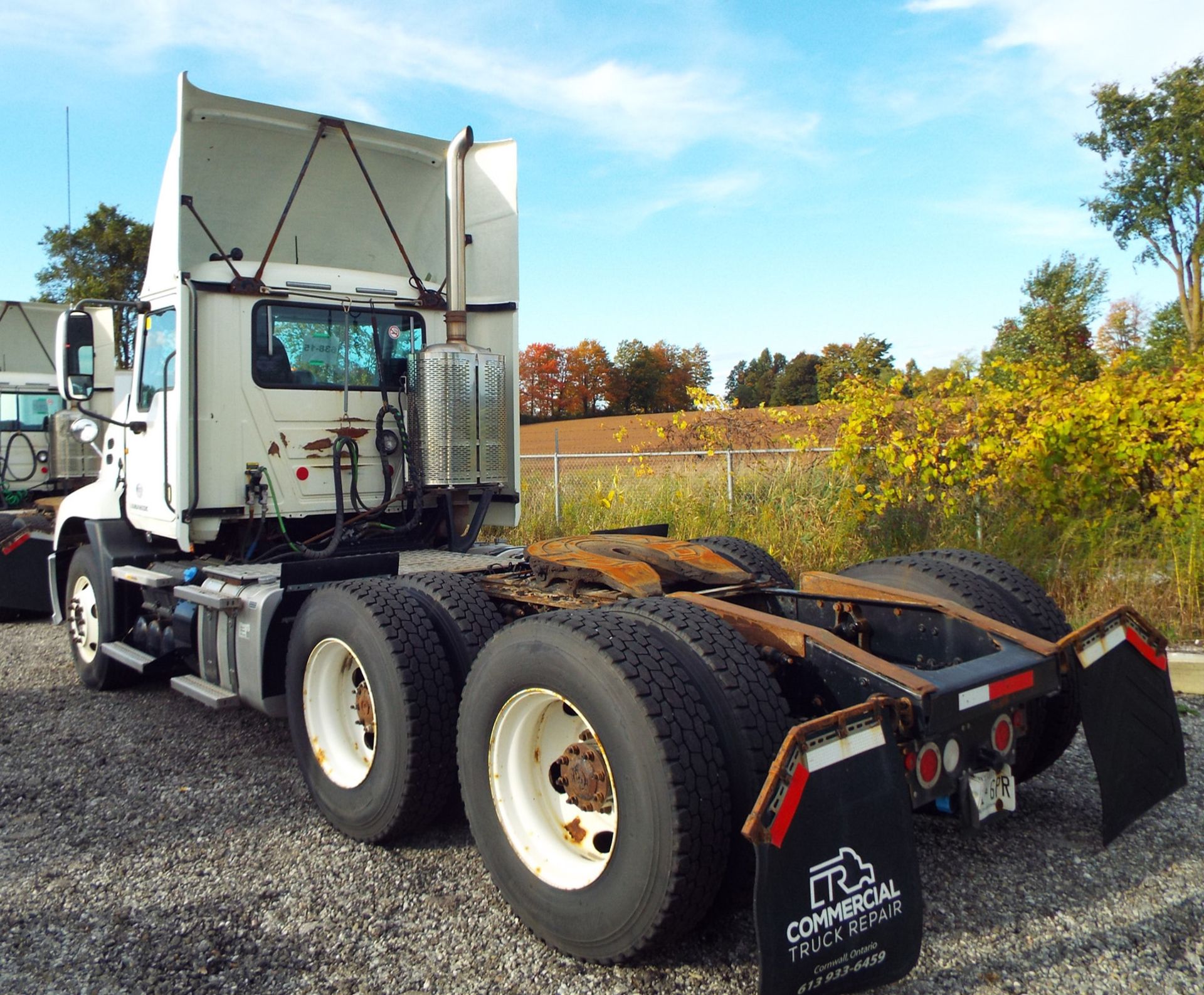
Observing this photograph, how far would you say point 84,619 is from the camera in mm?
6648

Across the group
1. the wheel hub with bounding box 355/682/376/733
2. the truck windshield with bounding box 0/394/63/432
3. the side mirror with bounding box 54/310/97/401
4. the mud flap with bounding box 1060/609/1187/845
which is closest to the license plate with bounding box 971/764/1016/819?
the mud flap with bounding box 1060/609/1187/845

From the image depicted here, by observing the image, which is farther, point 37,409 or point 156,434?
point 37,409

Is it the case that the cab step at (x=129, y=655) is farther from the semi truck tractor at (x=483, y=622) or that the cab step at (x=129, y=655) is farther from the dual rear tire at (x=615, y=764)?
the dual rear tire at (x=615, y=764)

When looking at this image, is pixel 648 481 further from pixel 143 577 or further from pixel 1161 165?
pixel 1161 165

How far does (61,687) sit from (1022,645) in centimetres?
627

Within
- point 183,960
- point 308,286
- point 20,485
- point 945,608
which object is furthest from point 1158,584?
point 20,485

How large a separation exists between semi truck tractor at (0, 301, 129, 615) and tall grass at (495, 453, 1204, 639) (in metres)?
5.18

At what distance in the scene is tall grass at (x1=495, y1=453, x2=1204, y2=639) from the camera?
6.88 meters

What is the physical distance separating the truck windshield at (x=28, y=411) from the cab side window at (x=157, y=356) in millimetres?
6685

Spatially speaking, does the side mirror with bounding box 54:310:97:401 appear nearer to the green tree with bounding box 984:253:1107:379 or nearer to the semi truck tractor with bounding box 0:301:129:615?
the semi truck tractor with bounding box 0:301:129:615

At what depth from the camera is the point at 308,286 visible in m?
5.88

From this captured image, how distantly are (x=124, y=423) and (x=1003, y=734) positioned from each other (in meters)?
5.53

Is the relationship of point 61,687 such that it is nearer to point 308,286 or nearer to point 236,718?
point 236,718

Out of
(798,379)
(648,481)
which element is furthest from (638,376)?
(648,481)
